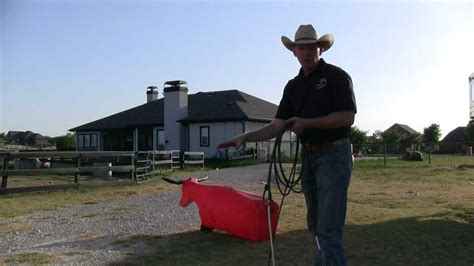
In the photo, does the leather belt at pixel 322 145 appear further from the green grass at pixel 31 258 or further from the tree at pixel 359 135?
the tree at pixel 359 135

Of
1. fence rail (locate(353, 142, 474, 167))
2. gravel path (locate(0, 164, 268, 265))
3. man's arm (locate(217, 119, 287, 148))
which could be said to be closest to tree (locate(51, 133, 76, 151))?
fence rail (locate(353, 142, 474, 167))

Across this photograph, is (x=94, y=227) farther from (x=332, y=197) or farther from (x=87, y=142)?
(x=87, y=142)

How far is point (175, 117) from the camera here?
30562 millimetres

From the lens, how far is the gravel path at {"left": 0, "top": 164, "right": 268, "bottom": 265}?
5.81 meters

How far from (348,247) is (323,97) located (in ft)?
9.47

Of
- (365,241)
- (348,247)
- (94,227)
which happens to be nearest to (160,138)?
(94,227)

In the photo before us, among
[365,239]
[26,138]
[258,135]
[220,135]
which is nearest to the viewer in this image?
[258,135]

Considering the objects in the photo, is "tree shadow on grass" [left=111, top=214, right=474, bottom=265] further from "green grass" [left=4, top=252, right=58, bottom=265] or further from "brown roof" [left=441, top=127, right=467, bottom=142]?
"brown roof" [left=441, top=127, right=467, bottom=142]

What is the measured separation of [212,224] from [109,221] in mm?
2414

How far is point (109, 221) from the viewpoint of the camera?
8125 mm

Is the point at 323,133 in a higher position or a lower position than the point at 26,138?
lower

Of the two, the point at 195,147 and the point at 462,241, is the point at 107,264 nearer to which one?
the point at 462,241

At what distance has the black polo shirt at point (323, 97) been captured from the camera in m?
3.25

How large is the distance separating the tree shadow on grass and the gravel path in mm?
357
